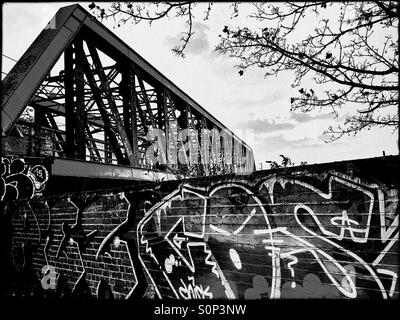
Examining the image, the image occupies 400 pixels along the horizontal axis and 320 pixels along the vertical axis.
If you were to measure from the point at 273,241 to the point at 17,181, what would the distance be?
5477 mm

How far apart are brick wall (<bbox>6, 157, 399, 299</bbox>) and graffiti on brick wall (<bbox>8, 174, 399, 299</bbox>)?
0.01 metres

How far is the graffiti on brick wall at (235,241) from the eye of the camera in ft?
8.80

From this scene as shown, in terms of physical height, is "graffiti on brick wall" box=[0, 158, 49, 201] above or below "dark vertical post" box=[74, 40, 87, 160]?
below

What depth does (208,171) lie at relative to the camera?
50.6ft

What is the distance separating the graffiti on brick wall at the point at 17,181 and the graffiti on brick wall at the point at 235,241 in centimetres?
78

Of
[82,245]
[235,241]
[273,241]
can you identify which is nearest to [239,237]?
[235,241]

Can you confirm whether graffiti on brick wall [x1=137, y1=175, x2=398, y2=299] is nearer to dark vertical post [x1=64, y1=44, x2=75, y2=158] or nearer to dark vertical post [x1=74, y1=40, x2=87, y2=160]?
dark vertical post [x1=74, y1=40, x2=87, y2=160]

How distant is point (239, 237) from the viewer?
3412 mm

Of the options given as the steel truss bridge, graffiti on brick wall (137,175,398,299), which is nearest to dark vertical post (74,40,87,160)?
the steel truss bridge

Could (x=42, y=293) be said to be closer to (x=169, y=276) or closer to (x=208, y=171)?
(x=169, y=276)

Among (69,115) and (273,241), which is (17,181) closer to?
(69,115)

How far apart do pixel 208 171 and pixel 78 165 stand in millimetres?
10720

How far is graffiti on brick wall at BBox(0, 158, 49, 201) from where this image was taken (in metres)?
5.55
